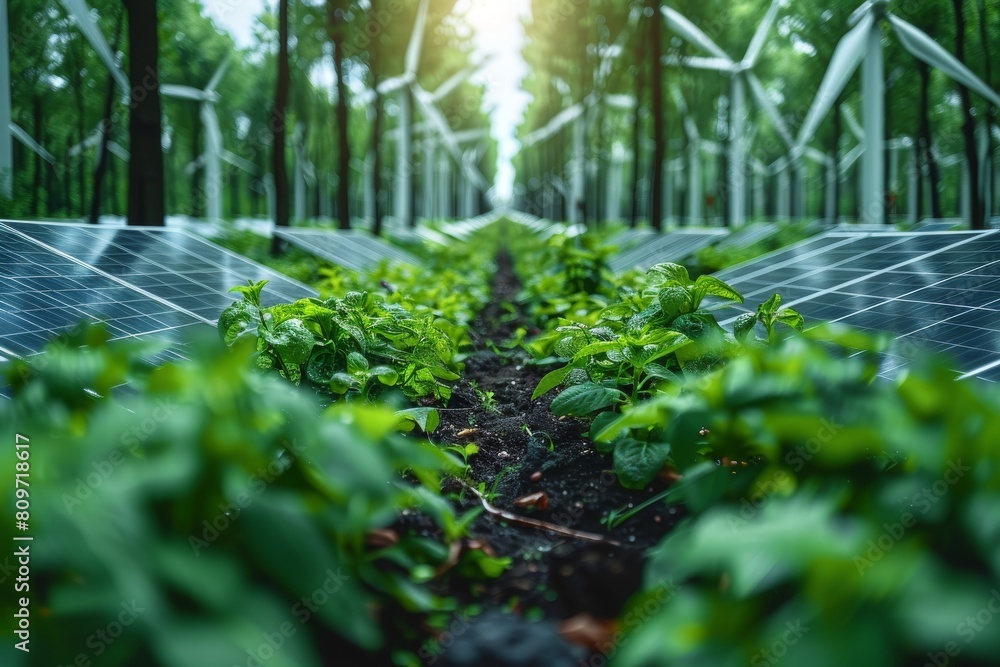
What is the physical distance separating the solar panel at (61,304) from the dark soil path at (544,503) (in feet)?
5.69

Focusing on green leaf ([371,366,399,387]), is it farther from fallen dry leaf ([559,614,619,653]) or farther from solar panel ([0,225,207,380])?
fallen dry leaf ([559,614,619,653])

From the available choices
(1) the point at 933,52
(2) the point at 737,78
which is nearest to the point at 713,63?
(2) the point at 737,78

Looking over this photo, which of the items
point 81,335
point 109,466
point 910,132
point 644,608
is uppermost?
point 910,132

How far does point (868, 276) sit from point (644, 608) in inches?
174

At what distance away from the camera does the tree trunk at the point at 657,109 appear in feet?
53.1

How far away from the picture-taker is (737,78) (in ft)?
64.7

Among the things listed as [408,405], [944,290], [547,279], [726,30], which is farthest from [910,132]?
[408,405]

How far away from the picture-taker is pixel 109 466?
153 cm

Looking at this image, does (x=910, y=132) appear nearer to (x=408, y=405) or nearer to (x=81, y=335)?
(x=408, y=405)

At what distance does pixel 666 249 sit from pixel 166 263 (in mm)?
9888

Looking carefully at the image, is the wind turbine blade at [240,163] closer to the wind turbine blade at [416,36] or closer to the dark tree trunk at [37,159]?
the wind turbine blade at [416,36]

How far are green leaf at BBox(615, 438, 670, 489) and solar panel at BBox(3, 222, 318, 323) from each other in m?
3.20

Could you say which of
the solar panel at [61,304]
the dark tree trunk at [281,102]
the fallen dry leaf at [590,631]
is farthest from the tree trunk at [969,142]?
the fallen dry leaf at [590,631]

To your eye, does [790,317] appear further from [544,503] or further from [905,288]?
[905,288]
